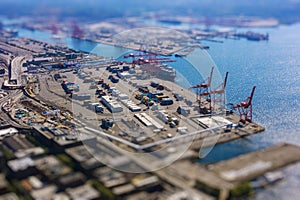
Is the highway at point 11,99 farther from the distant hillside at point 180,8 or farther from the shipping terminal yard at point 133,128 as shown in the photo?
the distant hillside at point 180,8

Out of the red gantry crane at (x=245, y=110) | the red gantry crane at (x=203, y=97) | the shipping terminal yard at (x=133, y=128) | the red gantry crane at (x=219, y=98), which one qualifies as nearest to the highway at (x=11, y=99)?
the shipping terminal yard at (x=133, y=128)

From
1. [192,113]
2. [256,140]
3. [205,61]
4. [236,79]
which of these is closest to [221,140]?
[256,140]

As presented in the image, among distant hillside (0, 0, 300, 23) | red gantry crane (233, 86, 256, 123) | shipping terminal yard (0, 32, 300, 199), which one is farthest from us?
distant hillside (0, 0, 300, 23)

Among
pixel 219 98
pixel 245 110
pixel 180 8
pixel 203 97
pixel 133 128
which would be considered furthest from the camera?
pixel 180 8

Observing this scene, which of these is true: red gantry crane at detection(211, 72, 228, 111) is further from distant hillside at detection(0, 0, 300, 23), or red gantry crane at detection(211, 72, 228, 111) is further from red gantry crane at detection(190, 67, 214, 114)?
distant hillside at detection(0, 0, 300, 23)

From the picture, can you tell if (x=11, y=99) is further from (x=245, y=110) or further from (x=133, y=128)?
(x=245, y=110)

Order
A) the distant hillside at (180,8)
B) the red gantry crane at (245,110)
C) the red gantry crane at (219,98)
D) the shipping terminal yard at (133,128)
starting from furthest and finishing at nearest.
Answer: the distant hillside at (180,8), the red gantry crane at (219,98), the red gantry crane at (245,110), the shipping terminal yard at (133,128)

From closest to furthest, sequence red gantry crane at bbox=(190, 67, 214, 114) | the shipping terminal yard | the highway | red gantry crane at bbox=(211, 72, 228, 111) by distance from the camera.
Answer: the shipping terminal yard → the highway → red gantry crane at bbox=(190, 67, 214, 114) → red gantry crane at bbox=(211, 72, 228, 111)

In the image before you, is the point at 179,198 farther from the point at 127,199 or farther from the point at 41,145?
the point at 41,145

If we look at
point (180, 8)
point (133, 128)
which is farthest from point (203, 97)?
point (180, 8)

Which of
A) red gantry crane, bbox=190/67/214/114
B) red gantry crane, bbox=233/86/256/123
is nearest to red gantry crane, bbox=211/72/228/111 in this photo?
red gantry crane, bbox=190/67/214/114
